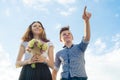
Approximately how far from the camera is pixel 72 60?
9.38 m

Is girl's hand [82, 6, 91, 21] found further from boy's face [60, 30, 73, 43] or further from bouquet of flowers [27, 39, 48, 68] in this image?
bouquet of flowers [27, 39, 48, 68]

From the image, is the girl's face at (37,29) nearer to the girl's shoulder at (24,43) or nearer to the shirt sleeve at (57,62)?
the girl's shoulder at (24,43)

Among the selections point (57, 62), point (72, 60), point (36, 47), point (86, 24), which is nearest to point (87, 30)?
point (86, 24)

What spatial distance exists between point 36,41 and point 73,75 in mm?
1479

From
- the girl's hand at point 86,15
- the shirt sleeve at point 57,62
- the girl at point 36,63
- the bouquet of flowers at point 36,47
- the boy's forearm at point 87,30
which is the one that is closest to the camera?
the bouquet of flowers at point 36,47

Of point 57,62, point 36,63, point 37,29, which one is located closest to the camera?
point 36,63

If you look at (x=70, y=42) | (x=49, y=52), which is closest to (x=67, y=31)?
(x=70, y=42)

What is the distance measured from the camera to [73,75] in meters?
9.09

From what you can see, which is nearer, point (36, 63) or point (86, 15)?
point (36, 63)

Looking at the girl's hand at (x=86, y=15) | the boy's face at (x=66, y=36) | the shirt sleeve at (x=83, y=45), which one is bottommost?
the shirt sleeve at (x=83, y=45)

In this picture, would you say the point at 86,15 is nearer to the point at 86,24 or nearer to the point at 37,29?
the point at 86,24

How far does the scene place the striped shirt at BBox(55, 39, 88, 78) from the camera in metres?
9.16

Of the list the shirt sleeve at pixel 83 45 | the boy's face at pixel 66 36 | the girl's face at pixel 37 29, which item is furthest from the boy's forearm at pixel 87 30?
the girl's face at pixel 37 29

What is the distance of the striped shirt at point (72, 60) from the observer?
9164mm
